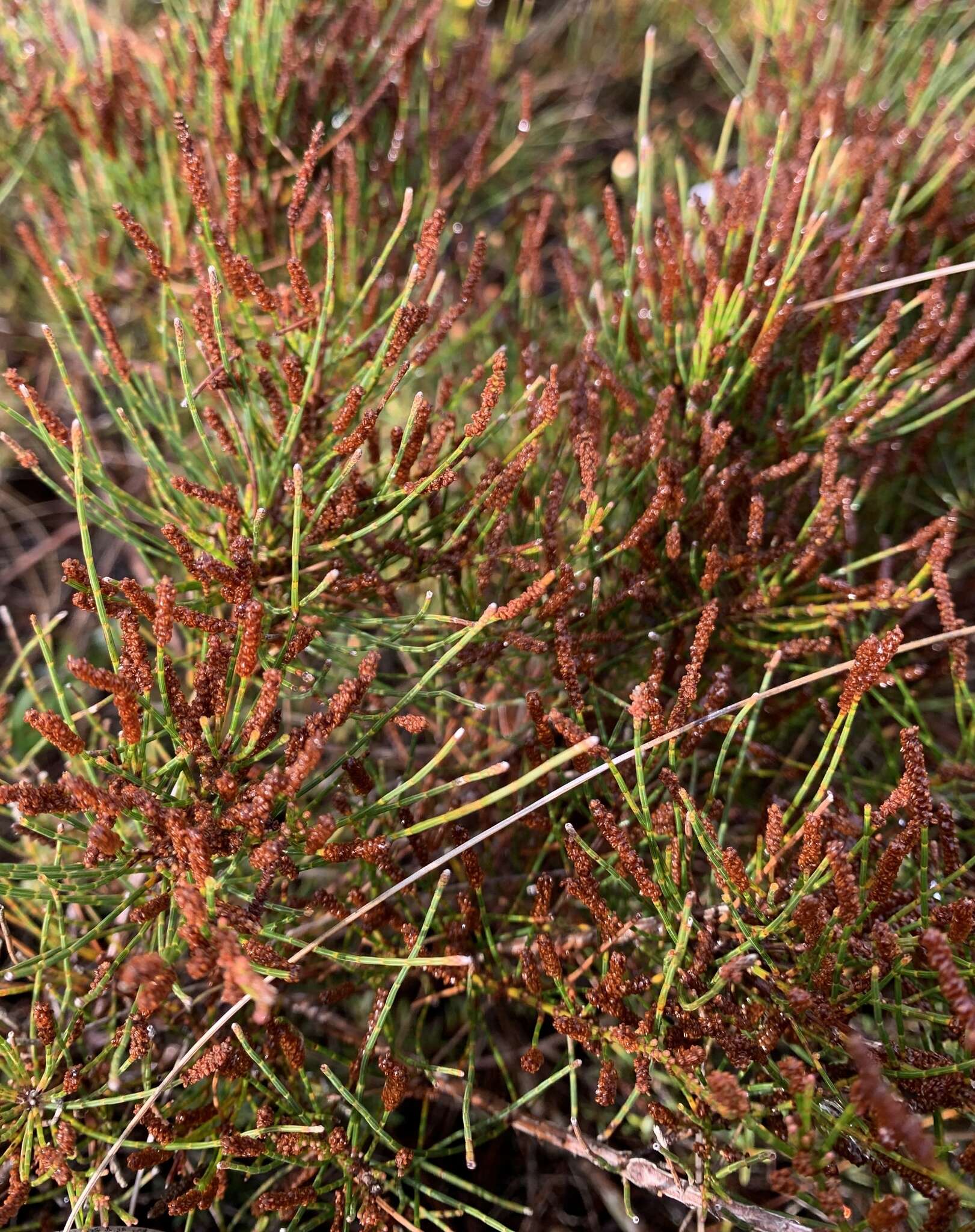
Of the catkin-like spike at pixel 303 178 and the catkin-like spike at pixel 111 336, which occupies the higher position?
the catkin-like spike at pixel 303 178

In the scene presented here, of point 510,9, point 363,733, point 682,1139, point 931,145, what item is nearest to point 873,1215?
point 682,1139

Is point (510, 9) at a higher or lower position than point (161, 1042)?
higher

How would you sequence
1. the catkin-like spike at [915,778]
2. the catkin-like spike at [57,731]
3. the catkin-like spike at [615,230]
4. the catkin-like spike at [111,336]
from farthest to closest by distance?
the catkin-like spike at [615,230], the catkin-like spike at [111,336], the catkin-like spike at [915,778], the catkin-like spike at [57,731]

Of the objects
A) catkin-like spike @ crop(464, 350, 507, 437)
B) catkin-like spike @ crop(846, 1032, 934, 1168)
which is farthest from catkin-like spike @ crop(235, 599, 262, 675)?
catkin-like spike @ crop(846, 1032, 934, 1168)

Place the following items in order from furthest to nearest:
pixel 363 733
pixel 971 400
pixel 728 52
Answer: pixel 728 52 < pixel 971 400 < pixel 363 733

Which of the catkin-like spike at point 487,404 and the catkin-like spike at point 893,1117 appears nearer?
the catkin-like spike at point 893,1117

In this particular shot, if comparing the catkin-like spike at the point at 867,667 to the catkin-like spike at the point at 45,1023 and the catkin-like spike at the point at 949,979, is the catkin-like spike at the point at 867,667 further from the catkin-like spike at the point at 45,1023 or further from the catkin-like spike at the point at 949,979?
the catkin-like spike at the point at 45,1023

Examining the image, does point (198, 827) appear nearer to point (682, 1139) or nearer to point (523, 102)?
point (682, 1139)

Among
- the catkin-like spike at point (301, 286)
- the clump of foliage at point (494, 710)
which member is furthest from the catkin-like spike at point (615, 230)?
the catkin-like spike at point (301, 286)

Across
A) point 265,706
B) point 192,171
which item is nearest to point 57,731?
point 265,706
